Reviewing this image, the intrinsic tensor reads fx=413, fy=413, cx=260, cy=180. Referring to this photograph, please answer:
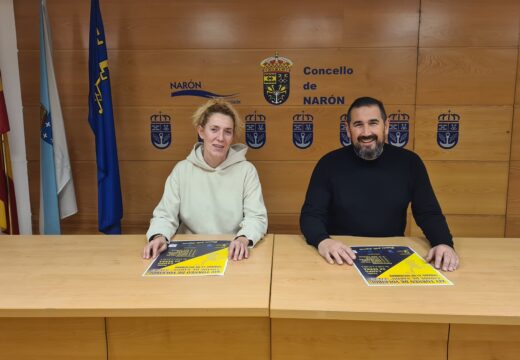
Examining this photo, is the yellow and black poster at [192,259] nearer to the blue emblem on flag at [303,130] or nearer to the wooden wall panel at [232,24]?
the blue emblem on flag at [303,130]

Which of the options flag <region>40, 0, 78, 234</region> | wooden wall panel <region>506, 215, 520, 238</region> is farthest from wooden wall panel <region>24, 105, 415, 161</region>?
wooden wall panel <region>506, 215, 520, 238</region>

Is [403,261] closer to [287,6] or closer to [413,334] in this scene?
[413,334]

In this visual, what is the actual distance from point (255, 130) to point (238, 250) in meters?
1.71

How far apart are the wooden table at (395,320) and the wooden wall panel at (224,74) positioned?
6.61 ft

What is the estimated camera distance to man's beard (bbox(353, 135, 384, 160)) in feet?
6.54

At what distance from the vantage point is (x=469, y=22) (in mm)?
3023

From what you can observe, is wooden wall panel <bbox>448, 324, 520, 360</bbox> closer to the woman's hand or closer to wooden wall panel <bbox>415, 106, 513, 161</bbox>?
the woman's hand

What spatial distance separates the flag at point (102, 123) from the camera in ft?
9.62

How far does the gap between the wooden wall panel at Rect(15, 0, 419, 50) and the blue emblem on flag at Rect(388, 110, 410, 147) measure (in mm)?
542

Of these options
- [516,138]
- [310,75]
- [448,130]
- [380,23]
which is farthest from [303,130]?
[516,138]

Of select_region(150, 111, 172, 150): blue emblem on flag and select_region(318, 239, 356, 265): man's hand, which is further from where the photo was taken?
select_region(150, 111, 172, 150): blue emblem on flag

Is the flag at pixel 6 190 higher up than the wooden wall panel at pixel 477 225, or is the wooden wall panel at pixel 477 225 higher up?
the flag at pixel 6 190

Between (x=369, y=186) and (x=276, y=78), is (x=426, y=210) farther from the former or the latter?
(x=276, y=78)

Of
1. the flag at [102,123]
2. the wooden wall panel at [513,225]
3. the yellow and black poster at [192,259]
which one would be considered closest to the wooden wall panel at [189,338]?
the yellow and black poster at [192,259]
